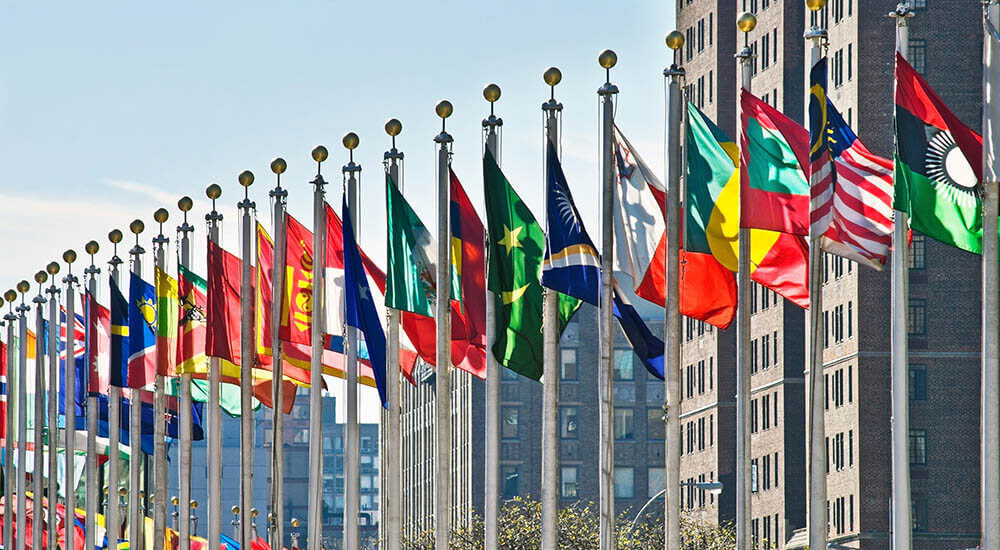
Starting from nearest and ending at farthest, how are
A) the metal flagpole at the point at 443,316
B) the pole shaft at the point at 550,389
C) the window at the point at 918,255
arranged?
the pole shaft at the point at 550,389
the metal flagpole at the point at 443,316
the window at the point at 918,255

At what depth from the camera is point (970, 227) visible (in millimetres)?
31109

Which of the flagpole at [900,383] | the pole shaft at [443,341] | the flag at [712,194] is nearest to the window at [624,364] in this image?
the pole shaft at [443,341]

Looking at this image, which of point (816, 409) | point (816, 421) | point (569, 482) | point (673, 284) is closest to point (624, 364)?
point (569, 482)

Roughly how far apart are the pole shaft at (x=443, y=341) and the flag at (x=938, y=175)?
11490 mm

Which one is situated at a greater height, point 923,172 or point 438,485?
point 923,172

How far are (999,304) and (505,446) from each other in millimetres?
167604

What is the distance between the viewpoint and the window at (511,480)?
196m

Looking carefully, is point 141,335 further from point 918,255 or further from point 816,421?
point 918,255

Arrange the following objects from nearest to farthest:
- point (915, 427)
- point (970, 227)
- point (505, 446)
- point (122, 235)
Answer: point (970, 227)
point (122, 235)
point (915, 427)
point (505, 446)

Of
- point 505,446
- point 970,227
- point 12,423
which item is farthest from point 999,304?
point 505,446

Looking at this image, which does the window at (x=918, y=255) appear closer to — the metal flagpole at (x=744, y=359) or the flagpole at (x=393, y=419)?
the flagpole at (x=393, y=419)

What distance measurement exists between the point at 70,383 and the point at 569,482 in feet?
441

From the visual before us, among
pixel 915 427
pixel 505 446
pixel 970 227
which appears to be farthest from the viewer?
pixel 505 446

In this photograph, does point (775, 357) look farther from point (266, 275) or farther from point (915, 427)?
point (266, 275)
